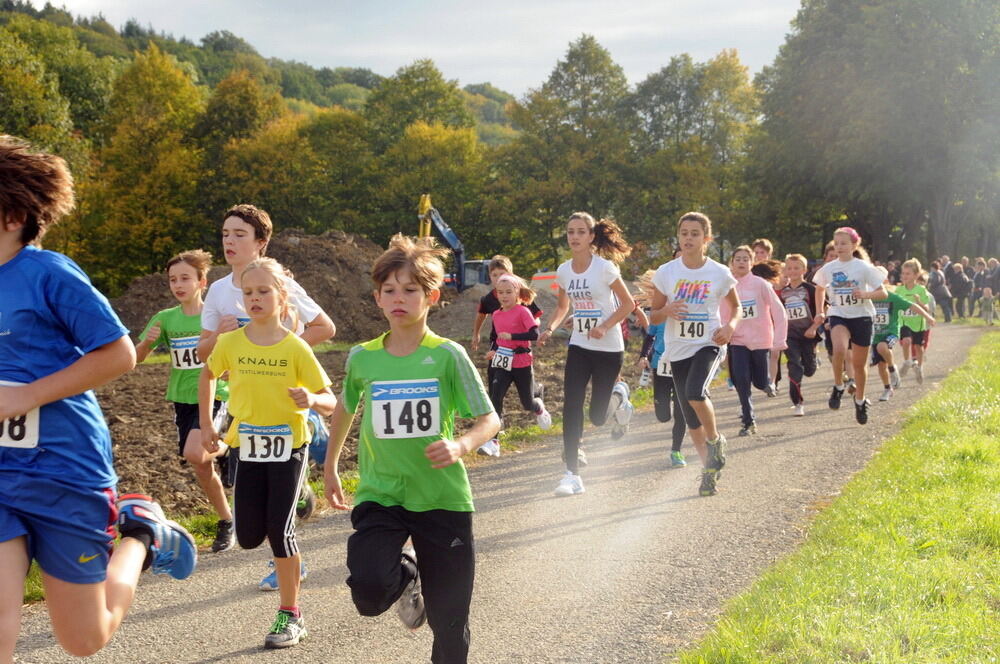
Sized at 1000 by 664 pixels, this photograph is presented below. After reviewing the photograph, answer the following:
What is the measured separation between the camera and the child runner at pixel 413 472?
13.0ft

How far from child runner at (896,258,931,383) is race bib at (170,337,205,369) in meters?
11.3

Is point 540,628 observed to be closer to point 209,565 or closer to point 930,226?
point 209,565

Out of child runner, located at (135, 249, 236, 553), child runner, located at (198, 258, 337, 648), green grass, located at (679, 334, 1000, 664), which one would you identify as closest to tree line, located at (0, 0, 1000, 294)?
green grass, located at (679, 334, 1000, 664)

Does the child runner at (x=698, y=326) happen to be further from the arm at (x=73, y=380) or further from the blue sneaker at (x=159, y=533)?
the arm at (x=73, y=380)

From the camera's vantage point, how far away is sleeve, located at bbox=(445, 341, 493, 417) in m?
4.08

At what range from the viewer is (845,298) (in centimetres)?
1165

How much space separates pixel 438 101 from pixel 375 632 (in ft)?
188

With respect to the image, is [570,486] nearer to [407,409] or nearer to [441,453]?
[407,409]

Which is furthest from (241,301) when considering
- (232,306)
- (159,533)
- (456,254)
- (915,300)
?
(456,254)

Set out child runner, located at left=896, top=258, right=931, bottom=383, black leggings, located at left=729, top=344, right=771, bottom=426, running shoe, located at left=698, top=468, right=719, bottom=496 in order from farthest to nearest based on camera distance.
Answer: child runner, located at left=896, top=258, right=931, bottom=383 < black leggings, located at left=729, top=344, right=771, bottom=426 < running shoe, located at left=698, top=468, right=719, bottom=496

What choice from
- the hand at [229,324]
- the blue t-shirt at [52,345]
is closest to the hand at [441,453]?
the blue t-shirt at [52,345]

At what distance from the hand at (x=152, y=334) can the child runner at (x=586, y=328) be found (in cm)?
316

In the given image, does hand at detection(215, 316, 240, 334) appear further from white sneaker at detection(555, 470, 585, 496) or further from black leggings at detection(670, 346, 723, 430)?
black leggings at detection(670, 346, 723, 430)

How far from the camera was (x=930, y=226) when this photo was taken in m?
49.7
